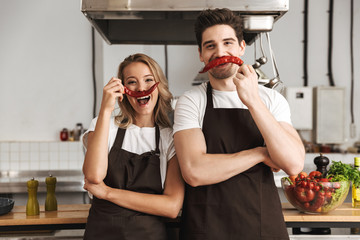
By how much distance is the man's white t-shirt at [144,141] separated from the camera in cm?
175

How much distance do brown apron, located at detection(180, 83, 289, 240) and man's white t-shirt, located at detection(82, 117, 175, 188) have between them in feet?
0.66

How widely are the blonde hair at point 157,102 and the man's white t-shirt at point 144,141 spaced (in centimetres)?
5

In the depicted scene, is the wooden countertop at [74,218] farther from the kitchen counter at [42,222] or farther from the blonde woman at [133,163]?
the blonde woman at [133,163]

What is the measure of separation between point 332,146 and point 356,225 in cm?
366

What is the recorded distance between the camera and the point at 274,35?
5.50 meters

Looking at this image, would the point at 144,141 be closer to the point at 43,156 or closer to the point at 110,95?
the point at 110,95

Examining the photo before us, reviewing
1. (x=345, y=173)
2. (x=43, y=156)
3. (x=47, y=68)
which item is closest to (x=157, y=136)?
(x=345, y=173)

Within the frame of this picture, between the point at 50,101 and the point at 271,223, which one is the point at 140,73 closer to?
the point at 271,223

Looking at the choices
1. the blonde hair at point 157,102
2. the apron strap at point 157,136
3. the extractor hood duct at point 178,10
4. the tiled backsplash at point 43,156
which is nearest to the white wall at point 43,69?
the tiled backsplash at point 43,156

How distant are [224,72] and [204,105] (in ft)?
0.62

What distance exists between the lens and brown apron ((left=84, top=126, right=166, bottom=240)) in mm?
1638

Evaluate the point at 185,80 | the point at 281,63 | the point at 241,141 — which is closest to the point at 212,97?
the point at 241,141

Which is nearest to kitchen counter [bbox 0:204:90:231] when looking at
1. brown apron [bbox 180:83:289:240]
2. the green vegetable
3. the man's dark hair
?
brown apron [bbox 180:83:289:240]

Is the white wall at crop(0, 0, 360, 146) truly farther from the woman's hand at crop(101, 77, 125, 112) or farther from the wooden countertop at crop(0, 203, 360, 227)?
the woman's hand at crop(101, 77, 125, 112)
